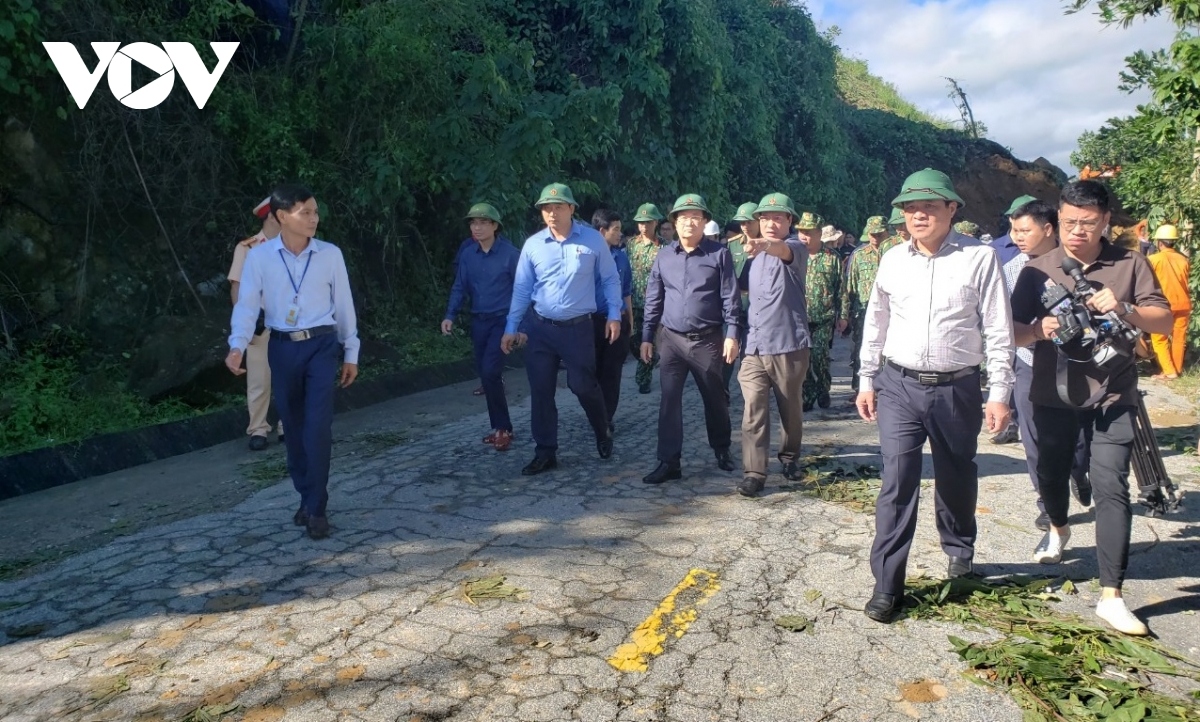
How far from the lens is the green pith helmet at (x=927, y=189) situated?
167 inches

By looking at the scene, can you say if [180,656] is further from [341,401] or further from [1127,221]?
[1127,221]

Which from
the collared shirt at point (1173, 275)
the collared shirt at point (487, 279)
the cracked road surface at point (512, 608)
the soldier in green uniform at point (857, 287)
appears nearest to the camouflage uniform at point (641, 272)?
the soldier in green uniform at point (857, 287)

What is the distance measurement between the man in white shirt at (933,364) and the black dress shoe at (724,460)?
2613mm

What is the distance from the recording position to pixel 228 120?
1023cm

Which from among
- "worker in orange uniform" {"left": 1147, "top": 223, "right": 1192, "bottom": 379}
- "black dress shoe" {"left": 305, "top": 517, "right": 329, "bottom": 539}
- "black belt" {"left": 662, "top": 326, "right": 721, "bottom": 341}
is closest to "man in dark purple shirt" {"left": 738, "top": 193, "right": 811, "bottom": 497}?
"black belt" {"left": 662, "top": 326, "right": 721, "bottom": 341}

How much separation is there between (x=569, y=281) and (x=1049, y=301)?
11.3ft

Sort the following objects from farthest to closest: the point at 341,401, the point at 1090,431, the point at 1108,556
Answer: the point at 341,401 → the point at 1090,431 → the point at 1108,556

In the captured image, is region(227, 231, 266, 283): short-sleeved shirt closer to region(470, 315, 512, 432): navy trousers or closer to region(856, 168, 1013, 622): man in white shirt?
region(470, 315, 512, 432): navy trousers

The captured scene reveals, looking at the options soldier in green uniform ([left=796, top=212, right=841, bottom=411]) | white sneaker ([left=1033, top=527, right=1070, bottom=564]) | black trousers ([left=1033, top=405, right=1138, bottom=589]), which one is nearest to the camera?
black trousers ([left=1033, top=405, right=1138, bottom=589])

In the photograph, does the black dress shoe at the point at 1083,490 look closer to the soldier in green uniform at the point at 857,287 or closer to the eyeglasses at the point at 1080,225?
the eyeglasses at the point at 1080,225

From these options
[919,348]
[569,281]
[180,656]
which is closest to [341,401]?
[569,281]

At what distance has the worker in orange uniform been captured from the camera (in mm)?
5977

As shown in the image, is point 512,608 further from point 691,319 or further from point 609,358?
point 609,358

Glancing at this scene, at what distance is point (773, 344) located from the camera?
6.43 metres
